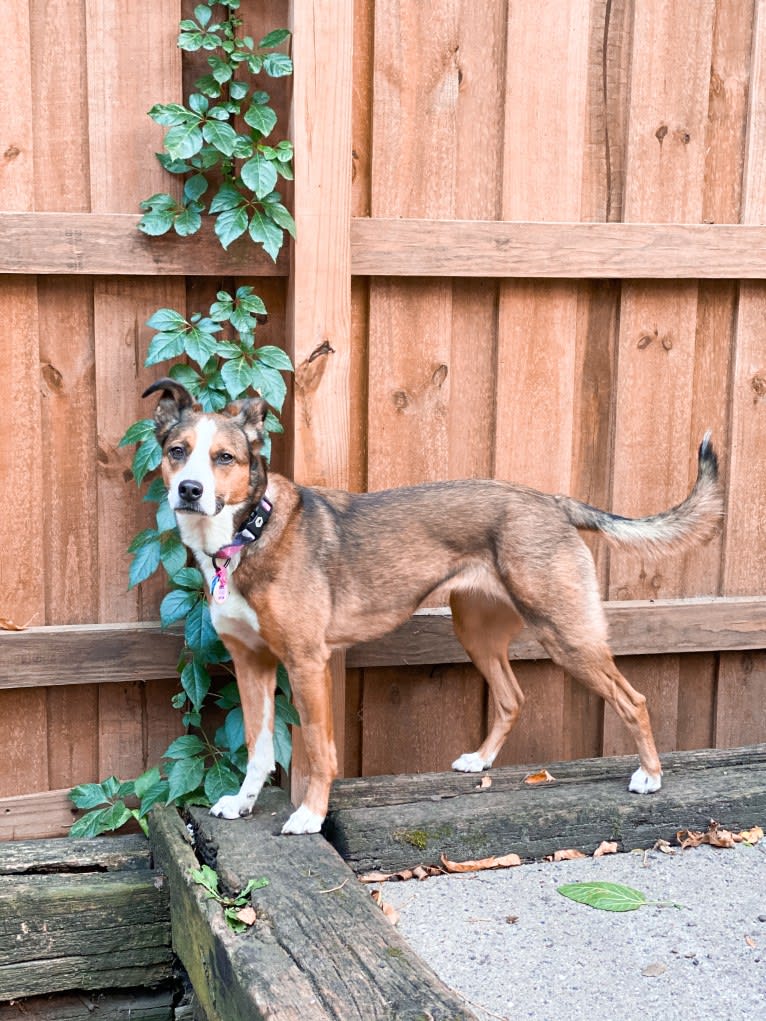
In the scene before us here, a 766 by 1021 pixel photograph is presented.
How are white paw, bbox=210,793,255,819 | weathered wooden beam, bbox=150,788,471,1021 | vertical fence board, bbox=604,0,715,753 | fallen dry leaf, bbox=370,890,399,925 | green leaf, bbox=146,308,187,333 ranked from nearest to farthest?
weathered wooden beam, bbox=150,788,471,1021, fallen dry leaf, bbox=370,890,399,925, white paw, bbox=210,793,255,819, green leaf, bbox=146,308,187,333, vertical fence board, bbox=604,0,715,753

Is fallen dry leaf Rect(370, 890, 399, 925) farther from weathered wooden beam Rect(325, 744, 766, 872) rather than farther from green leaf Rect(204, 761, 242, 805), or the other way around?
green leaf Rect(204, 761, 242, 805)

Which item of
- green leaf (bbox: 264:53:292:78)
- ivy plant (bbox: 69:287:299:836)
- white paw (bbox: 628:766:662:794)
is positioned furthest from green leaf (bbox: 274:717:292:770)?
green leaf (bbox: 264:53:292:78)

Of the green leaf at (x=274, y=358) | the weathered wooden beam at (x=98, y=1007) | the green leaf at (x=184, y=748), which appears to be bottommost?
the weathered wooden beam at (x=98, y=1007)

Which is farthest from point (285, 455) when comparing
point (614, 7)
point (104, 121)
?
point (614, 7)

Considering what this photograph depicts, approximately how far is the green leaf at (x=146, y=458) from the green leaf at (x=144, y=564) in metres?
0.24

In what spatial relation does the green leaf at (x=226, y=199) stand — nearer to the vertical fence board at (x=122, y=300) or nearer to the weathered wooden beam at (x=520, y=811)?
the vertical fence board at (x=122, y=300)

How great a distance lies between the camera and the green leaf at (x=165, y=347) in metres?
3.47

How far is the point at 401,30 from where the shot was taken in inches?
149

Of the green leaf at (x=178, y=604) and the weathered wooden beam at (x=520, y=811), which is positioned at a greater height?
the green leaf at (x=178, y=604)

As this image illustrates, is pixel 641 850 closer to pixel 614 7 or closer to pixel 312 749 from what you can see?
pixel 312 749

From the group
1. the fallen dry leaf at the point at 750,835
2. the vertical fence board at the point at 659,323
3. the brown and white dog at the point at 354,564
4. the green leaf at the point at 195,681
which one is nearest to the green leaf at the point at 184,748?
the green leaf at the point at 195,681

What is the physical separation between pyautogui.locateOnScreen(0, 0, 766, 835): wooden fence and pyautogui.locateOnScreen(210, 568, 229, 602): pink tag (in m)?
0.60

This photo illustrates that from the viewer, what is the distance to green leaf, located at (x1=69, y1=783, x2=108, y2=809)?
369 centimetres

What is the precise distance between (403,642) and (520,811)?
83cm
